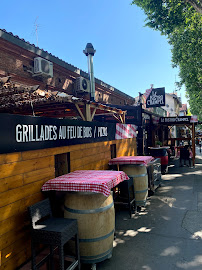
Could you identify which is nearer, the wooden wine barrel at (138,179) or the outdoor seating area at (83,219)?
the outdoor seating area at (83,219)

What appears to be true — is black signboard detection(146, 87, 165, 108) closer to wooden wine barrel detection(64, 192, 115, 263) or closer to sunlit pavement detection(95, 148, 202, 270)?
sunlit pavement detection(95, 148, 202, 270)

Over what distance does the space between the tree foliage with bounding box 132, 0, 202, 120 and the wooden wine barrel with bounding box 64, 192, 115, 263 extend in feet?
37.6

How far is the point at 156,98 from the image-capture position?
1734cm

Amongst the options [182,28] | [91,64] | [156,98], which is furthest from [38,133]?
[156,98]

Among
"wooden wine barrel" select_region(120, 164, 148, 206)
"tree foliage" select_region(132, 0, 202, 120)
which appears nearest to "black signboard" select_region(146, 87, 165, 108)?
"tree foliage" select_region(132, 0, 202, 120)

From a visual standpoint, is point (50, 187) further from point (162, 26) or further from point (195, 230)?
point (162, 26)

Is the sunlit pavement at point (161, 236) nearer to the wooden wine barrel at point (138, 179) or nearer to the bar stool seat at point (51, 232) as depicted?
the wooden wine barrel at point (138, 179)

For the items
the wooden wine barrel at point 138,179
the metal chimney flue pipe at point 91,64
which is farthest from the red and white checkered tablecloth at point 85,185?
the metal chimney flue pipe at point 91,64

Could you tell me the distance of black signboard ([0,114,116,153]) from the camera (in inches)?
126

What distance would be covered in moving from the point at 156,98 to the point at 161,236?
1407 cm

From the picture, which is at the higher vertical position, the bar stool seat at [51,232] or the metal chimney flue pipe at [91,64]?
the metal chimney flue pipe at [91,64]

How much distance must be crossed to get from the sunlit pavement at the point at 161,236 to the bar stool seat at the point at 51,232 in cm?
103

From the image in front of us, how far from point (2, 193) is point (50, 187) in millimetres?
973

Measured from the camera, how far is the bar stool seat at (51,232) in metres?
3.07
